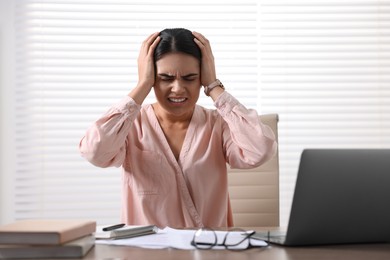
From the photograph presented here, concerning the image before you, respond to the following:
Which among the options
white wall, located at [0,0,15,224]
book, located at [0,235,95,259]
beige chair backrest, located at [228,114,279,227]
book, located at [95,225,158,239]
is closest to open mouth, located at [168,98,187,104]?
beige chair backrest, located at [228,114,279,227]

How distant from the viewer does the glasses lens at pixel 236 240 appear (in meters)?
1.21

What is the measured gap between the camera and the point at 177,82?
74.4 inches

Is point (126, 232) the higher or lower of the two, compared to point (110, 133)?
lower

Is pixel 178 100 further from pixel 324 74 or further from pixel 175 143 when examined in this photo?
pixel 324 74

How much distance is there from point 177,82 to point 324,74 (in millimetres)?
1678

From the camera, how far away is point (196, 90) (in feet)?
6.41

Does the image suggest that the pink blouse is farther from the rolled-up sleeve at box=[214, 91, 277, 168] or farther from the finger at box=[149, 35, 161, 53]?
the finger at box=[149, 35, 161, 53]

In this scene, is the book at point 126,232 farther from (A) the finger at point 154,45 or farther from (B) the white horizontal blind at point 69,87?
(B) the white horizontal blind at point 69,87

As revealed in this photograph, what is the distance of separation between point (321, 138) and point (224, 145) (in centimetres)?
145

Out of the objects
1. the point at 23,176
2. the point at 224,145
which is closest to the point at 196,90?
the point at 224,145

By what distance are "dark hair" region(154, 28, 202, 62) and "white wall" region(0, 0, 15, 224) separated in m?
1.54

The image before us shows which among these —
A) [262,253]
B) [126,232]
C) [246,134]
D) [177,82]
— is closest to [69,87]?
[177,82]

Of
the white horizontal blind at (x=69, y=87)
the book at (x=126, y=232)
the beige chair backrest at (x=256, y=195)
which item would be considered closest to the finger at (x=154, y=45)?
the beige chair backrest at (x=256, y=195)

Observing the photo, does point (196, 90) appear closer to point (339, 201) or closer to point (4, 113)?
point (339, 201)
